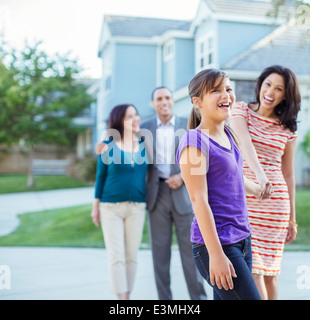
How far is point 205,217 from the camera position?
177cm

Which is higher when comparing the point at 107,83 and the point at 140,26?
the point at 140,26

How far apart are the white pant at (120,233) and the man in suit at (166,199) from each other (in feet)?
0.40

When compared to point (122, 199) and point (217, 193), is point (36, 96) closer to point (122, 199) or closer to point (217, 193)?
point (122, 199)

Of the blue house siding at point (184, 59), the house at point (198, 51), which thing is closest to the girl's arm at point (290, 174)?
the house at point (198, 51)

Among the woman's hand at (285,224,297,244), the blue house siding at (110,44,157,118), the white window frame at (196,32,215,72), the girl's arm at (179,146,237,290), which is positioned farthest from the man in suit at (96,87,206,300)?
the blue house siding at (110,44,157,118)

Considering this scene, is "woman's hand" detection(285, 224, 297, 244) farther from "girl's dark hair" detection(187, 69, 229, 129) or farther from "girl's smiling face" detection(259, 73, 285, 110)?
"girl's dark hair" detection(187, 69, 229, 129)

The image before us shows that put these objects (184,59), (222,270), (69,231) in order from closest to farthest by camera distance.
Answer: (222,270), (69,231), (184,59)

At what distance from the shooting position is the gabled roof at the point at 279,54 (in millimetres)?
10719

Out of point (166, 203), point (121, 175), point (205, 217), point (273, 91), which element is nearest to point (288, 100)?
point (273, 91)

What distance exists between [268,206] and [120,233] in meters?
1.33

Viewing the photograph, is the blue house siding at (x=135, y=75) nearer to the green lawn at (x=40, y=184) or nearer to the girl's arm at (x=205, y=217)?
the green lawn at (x=40, y=184)

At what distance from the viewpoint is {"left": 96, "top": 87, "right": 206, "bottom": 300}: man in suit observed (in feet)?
11.5

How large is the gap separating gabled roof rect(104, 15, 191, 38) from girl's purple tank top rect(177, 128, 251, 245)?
13.2 meters
